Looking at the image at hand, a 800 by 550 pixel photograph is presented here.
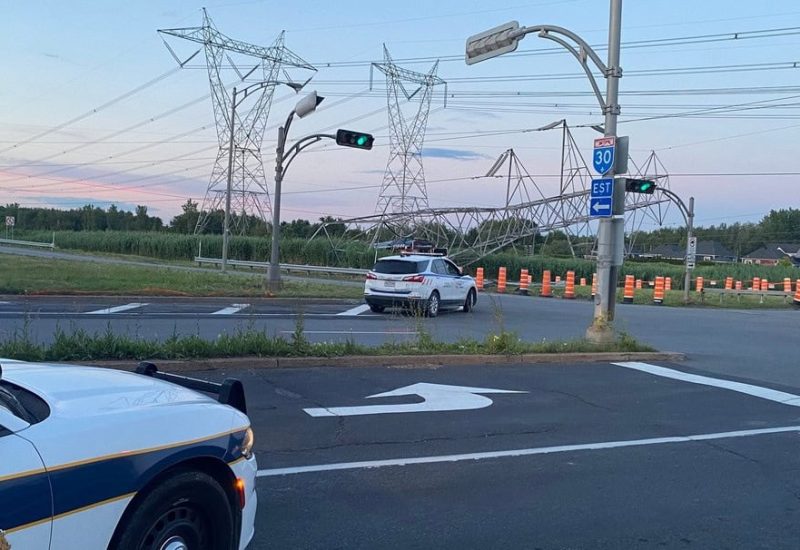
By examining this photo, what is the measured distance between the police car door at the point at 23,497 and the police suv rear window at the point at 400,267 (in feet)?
64.2

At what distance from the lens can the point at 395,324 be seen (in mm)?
19906

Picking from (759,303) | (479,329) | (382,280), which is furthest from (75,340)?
(759,303)

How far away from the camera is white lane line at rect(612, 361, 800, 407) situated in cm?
1120

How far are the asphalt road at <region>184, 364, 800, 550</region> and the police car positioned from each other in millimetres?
1194

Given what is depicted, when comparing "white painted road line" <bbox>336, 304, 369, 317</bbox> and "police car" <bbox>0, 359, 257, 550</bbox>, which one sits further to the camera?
"white painted road line" <bbox>336, 304, 369, 317</bbox>

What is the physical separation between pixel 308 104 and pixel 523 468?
18133mm

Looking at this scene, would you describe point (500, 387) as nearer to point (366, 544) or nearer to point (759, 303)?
point (366, 544)

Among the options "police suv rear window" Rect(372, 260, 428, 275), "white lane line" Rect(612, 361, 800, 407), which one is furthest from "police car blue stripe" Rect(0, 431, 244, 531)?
"police suv rear window" Rect(372, 260, 428, 275)

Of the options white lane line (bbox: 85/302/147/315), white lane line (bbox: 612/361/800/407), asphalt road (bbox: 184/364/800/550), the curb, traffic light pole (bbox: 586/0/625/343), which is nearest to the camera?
asphalt road (bbox: 184/364/800/550)

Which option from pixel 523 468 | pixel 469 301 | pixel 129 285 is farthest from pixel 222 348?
pixel 129 285

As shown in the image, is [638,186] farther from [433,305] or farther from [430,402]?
Answer: [430,402]

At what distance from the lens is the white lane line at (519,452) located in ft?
22.1

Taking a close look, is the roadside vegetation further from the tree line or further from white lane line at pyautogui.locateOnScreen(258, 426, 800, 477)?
the tree line

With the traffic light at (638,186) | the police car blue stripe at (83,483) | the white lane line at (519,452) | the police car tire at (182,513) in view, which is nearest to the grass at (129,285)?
the traffic light at (638,186)
